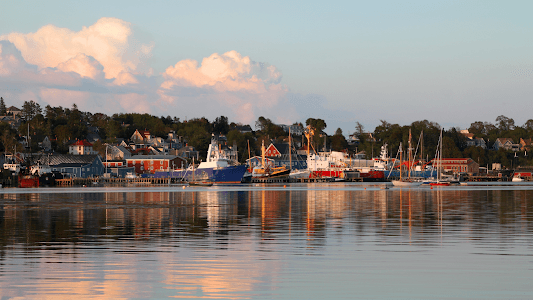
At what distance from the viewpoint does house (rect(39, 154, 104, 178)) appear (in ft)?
508

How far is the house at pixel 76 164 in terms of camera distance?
154875mm

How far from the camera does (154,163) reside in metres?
176

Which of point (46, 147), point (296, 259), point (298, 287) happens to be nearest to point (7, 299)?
point (298, 287)

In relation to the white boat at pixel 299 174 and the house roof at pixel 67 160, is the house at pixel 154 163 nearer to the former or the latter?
the house roof at pixel 67 160

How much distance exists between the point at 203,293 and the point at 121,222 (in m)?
19.5

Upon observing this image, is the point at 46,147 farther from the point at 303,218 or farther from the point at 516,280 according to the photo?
the point at 516,280

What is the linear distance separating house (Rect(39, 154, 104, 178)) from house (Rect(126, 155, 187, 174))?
1623 centimetres

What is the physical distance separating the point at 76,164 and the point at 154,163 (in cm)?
2607

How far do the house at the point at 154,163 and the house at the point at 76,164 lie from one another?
1623 cm

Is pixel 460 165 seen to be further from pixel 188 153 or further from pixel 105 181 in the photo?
pixel 105 181

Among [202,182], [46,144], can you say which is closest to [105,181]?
[202,182]

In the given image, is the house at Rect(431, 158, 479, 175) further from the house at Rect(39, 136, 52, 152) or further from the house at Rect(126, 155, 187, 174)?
the house at Rect(39, 136, 52, 152)

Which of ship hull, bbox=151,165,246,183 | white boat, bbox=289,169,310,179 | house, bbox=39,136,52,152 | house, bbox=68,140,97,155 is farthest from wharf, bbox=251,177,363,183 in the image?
house, bbox=39,136,52,152

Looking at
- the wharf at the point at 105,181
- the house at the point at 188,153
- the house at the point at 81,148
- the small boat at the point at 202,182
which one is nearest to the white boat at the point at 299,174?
the wharf at the point at 105,181
